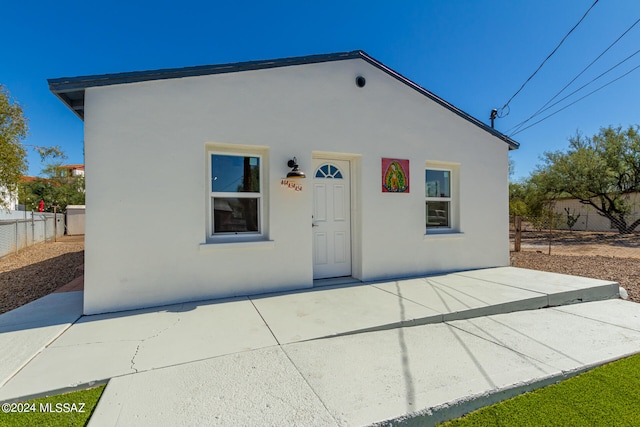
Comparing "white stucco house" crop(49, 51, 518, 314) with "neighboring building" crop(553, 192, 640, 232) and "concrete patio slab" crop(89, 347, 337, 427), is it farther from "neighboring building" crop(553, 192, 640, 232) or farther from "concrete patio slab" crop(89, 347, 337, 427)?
"neighboring building" crop(553, 192, 640, 232)

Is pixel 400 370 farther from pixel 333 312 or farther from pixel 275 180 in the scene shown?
pixel 275 180

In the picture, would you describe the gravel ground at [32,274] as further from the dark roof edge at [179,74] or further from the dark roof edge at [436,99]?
the dark roof edge at [436,99]

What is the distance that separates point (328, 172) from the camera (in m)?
6.07

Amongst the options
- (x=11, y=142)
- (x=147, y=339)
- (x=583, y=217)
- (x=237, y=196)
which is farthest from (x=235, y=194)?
(x=583, y=217)

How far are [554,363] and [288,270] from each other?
386 centimetres

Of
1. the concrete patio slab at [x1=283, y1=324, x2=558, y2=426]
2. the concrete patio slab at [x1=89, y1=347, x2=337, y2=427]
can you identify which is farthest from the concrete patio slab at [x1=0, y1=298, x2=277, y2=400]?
the concrete patio slab at [x1=283, y1=324, x2=558, y2=426]

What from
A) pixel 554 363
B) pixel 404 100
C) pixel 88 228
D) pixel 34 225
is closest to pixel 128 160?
pixel 88 228

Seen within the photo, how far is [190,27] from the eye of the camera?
8.35m

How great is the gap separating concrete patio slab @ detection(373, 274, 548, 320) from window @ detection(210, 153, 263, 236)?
9.01 ft

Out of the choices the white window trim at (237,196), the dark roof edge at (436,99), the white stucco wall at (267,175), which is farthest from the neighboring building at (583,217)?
the white window trim at (237,196)

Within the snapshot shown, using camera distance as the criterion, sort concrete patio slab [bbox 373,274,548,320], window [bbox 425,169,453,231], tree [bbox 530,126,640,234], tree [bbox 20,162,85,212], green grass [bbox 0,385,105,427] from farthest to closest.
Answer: tree [bbox 20,162,85,212]
tree [bbox 530,126,640,234]
window [bbox 425,169,453,231]
concrete patio slab [bbox 373,274,548,320]
green grass [bbox 0,385,105,427]

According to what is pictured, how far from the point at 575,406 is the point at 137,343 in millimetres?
4162

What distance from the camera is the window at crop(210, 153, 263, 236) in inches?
203

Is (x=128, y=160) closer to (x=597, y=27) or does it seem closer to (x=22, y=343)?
(x=22, y=343)
